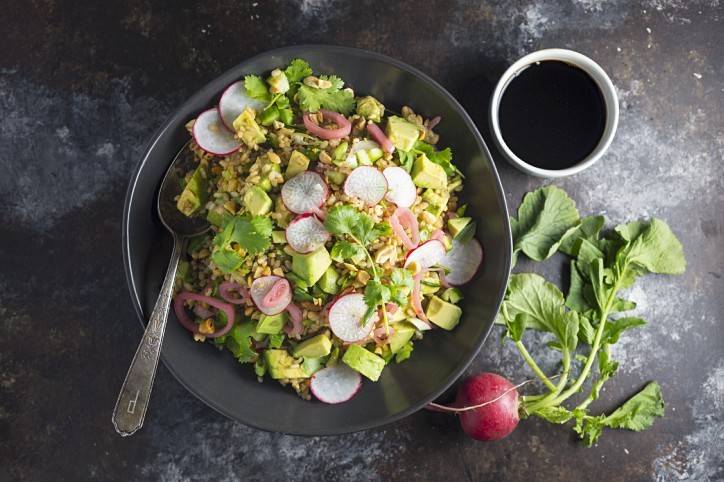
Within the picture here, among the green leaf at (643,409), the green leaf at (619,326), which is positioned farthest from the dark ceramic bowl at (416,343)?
the green leaf at (643,409)

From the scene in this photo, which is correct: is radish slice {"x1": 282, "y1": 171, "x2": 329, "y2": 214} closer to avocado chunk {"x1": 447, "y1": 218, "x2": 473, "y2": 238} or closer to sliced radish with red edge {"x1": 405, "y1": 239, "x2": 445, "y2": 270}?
sliced radish with red edge {"x1": 405, "y1": 239, "x2": 445, "y2": 270}

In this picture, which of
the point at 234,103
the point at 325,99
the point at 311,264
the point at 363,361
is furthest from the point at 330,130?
the point at 363,361

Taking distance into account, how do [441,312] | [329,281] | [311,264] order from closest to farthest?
[311,264] → [329,281] → [441,312]

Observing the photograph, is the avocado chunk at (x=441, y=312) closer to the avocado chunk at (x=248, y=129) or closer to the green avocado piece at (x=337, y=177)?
the green avocado piece at (x=337, y=177)

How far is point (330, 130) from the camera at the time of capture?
2.60 m

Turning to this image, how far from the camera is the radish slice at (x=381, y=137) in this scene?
8.55 feet

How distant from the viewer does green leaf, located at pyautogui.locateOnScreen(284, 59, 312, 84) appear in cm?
268

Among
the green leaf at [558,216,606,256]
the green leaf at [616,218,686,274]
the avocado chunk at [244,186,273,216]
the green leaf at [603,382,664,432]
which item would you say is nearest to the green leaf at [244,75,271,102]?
the avocado chunk at [244,186,273,216]

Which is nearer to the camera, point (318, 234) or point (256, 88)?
point (318, 234)

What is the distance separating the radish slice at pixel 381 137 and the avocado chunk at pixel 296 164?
30 cm

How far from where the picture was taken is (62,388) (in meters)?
3.12

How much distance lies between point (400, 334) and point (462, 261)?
1.35 feet

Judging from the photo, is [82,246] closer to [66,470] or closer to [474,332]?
[66,470]

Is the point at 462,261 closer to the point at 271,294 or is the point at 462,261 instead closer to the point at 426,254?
the point at 426,254
